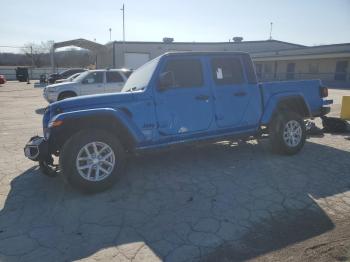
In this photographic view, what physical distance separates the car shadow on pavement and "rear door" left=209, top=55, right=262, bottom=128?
0.87 metres

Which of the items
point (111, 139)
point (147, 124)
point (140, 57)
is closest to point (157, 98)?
point (147, 124)

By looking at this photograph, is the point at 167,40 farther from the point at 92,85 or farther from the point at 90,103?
the point at 90,103

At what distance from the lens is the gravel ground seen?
3.23m

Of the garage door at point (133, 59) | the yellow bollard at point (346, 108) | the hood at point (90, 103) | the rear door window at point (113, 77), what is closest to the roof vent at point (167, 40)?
the garage door at point (133, 59)

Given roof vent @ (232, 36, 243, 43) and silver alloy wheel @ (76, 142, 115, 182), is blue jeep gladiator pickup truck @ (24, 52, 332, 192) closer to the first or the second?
silver alloy wheel @ (76, 142, 115, 182)

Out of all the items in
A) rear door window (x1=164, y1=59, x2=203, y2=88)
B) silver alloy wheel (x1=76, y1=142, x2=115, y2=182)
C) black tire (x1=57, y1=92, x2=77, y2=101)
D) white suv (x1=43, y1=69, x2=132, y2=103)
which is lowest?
silver alloy wheel (x1=76, y1=142, x2=115, y2=182)

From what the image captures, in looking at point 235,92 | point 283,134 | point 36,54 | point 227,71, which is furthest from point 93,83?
point 36,54

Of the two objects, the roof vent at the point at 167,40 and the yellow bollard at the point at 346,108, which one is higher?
the roof vent at the point at 167,40

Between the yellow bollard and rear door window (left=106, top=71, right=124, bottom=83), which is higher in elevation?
rear door window (left=106, top=71, right=124, bottom=83)

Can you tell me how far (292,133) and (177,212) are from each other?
341cm

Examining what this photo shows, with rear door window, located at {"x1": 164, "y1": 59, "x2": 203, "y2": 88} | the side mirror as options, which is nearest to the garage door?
rear door window, located at {"x1": 164, "y1": 59, "x2": 203, "y2": 88}

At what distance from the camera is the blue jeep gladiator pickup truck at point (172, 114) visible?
4.52 meters

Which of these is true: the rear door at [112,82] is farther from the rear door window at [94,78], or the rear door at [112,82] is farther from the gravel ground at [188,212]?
the gravel ground at [188,212]

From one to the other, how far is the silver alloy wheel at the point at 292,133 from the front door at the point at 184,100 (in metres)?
1.76
